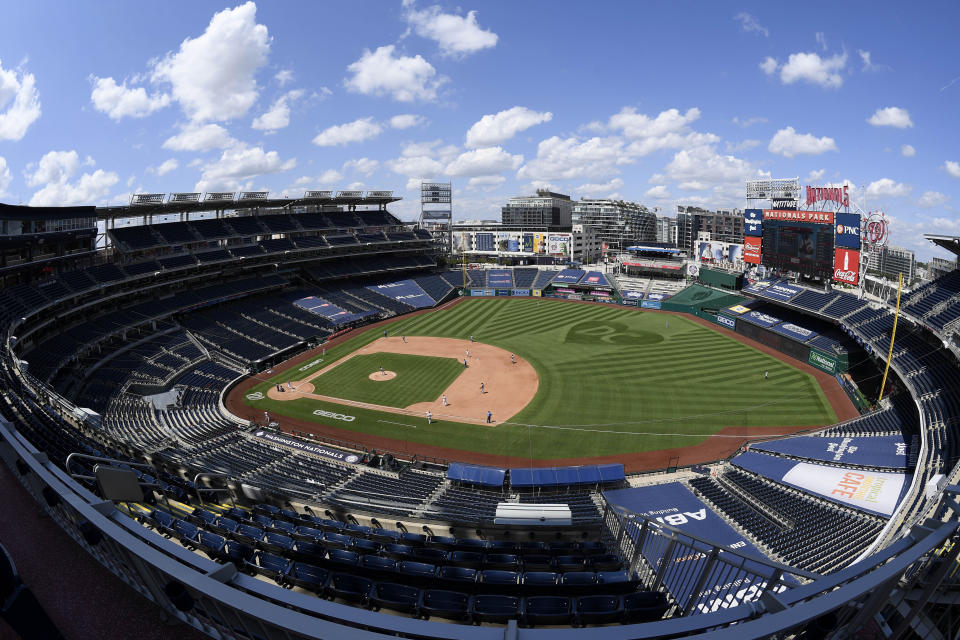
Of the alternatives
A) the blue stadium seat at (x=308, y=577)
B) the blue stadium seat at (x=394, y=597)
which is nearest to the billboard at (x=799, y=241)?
the blue stadium seat at (x=394, y=597)

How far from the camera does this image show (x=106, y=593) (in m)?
5.86

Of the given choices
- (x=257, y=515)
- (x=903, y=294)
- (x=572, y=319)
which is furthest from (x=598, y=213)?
(x=257, y=515)

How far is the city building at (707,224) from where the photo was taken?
129 meters

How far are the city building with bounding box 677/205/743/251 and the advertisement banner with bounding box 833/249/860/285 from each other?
70653mm

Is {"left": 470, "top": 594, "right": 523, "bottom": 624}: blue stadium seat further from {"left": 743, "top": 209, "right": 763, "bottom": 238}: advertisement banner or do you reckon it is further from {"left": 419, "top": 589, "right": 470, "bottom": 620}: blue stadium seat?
{"left": 743, "top": 209, "right": 763, "bottom": 238}: advertisement banner

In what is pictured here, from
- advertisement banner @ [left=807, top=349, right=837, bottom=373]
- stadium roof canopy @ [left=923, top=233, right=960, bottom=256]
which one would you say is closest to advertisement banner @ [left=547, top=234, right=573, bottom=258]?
advertisement banner @ [left=807, top=349, right=837, bottom=373]

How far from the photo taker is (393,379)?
144 ft

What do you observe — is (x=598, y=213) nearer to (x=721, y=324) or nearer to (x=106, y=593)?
(x=721, y=324)

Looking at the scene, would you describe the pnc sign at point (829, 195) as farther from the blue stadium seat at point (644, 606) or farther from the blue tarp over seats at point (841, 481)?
the blue stadium seat at point (644, 606)

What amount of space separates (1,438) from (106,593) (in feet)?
19.2

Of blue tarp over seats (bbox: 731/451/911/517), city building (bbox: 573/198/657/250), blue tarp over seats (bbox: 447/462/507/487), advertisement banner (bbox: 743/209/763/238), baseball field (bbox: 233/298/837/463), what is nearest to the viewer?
blue tarp over seats (bbox: 731/451/911/517)

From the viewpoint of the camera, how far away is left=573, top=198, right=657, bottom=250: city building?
12644 cm

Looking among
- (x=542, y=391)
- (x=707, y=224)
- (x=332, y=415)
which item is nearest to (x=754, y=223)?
(x=542, y=391)

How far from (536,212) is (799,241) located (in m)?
85.4
